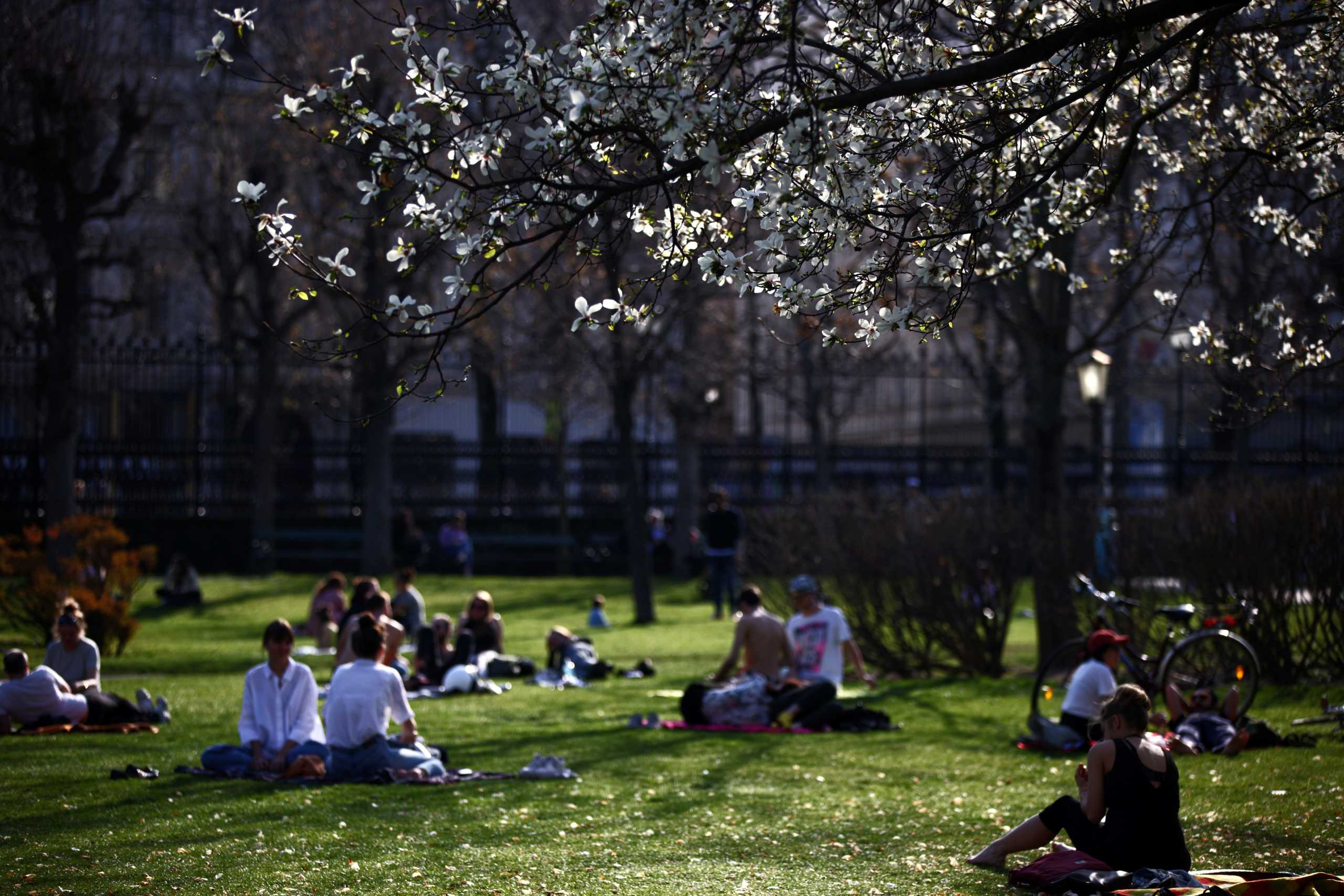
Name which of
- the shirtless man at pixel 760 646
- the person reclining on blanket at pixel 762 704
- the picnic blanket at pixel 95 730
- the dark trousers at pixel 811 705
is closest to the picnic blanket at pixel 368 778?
the picnic blanket at pixel 95 730

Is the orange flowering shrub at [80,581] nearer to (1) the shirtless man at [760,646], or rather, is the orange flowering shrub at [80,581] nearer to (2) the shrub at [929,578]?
(1) the shirtless man at [760,646]

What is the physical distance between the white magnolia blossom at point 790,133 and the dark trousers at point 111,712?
626 centimetres

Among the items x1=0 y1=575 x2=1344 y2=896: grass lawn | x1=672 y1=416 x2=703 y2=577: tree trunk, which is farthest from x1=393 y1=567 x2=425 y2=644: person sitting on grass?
x1=672 y1=416 x2=703 y2=577: tree trunk

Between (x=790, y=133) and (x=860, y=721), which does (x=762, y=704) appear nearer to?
(x=860, y=721)

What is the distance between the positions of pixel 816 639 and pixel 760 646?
0.70 meters

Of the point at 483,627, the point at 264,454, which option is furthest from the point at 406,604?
the point at 264,454

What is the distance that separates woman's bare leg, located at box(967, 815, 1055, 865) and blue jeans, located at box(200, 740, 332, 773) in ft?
15.0

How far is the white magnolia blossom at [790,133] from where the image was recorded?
582cm

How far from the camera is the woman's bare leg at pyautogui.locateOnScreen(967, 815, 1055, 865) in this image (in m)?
6.99

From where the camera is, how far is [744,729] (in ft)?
40.5

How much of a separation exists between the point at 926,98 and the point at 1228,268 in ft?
64.4

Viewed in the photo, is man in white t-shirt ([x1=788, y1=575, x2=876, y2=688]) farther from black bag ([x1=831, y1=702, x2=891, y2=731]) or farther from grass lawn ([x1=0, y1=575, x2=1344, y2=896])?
black bag ([x1=831, y1=702, x2=891, y2=731])

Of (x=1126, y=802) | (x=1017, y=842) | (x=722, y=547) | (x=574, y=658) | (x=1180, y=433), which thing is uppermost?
(x=1180, y=433)

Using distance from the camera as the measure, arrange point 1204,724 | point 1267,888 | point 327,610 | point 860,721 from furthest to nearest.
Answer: point 327,610
point 860,721
point 1204,724
point 1267,888
